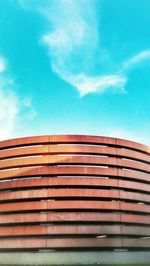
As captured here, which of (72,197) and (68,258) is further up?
(72,197)

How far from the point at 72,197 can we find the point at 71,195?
1.52ft

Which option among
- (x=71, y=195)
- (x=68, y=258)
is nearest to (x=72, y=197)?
(x=71, y=195)

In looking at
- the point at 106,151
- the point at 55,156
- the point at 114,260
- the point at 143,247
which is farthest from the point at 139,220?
the point at 55,156

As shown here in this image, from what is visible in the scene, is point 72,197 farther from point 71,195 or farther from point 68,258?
point 68,258

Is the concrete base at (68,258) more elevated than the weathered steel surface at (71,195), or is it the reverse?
the weathered steel surface at (71,195)

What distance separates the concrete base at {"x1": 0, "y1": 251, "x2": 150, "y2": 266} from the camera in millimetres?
47281

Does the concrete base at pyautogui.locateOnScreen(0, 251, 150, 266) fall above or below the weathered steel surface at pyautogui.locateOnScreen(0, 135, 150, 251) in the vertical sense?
below

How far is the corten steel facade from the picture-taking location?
48.4m

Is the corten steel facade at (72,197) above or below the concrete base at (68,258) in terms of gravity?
above

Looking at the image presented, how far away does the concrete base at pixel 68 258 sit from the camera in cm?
4728

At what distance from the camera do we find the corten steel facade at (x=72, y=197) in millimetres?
48438

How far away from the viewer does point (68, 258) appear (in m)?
47.5

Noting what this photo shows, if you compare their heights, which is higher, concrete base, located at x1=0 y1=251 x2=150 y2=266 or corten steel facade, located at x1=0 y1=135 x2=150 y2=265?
corten steel facade, located at x1=0 y1=135 x2=150 y2=265

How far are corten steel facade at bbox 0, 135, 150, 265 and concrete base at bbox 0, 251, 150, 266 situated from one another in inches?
20.6
